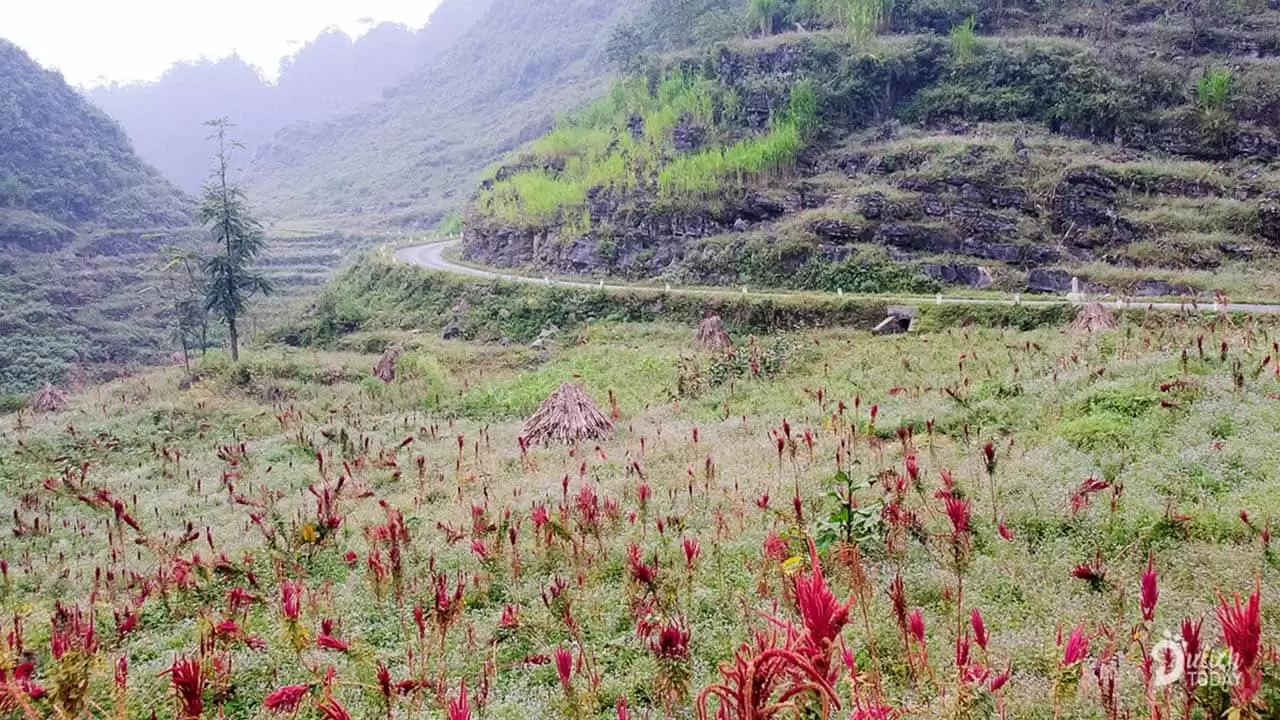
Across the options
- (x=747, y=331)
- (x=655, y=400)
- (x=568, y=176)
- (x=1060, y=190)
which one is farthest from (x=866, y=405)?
(x=568, y=176)

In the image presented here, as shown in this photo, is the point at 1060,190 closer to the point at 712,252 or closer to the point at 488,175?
the point at 712,252

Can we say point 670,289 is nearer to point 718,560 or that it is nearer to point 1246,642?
point 718,560

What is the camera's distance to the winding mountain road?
20.7 metres

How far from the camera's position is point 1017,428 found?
33.0 ft

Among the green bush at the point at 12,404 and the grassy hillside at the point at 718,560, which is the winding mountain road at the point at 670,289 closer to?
the grassy hillside at the point at 718,560

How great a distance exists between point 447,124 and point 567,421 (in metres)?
122

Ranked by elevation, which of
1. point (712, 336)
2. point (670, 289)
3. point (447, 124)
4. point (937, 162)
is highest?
point (447, 124)

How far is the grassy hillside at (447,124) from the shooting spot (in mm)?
97250

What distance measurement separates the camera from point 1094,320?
1836 cm

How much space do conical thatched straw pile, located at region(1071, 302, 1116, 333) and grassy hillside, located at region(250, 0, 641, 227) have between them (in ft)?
241

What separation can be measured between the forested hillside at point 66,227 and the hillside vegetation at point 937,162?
24.1 meters

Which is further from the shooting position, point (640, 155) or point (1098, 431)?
point (640, 155)

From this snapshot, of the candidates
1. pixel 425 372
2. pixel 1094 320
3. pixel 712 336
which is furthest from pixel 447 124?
pixel 1094 320

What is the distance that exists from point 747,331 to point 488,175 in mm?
33057
